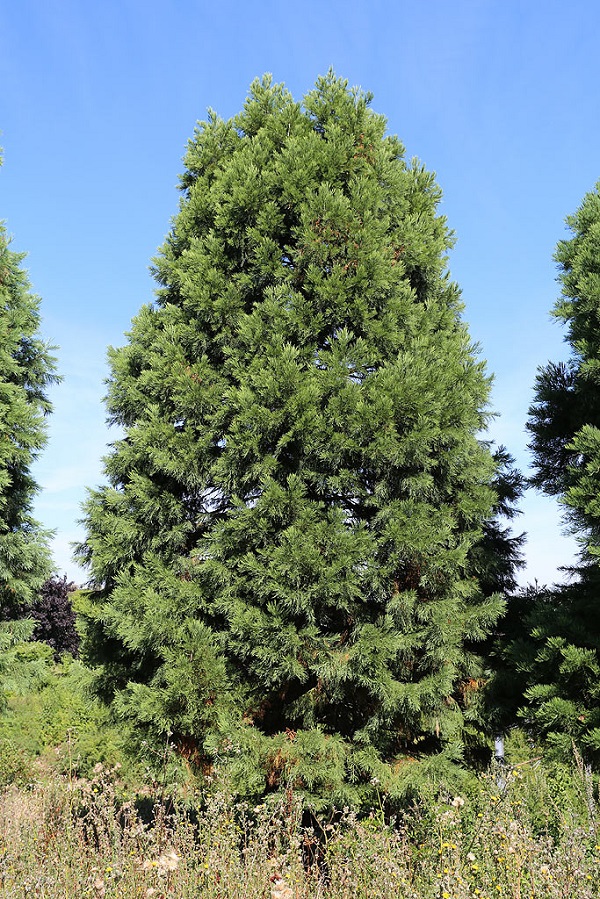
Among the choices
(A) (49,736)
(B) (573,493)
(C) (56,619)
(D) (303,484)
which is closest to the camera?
(D) (303,484)

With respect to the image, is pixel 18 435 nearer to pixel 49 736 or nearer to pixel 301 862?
pixel 301 862

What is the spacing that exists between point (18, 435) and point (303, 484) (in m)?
5.54

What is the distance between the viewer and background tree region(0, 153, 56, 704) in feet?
31.4

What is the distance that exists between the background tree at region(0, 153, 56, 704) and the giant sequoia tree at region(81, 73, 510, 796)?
2.60m

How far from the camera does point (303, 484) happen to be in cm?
617

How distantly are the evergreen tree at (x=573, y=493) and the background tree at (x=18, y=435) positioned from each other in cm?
730

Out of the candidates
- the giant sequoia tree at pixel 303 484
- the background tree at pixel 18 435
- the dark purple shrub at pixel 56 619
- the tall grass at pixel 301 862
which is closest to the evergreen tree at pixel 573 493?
the giant sequoia tree at pixel 303 484

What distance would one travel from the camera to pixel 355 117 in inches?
294

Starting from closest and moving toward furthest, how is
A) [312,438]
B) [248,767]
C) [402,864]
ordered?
[402,864], [248,767], [312,438]

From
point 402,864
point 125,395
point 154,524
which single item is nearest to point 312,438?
point 154,524

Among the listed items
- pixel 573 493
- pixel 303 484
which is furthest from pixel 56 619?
pixel 573 493

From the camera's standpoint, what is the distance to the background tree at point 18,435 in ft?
31.4

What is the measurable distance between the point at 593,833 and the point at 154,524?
16.6 feet

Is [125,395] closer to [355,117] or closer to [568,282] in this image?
[355,117]
